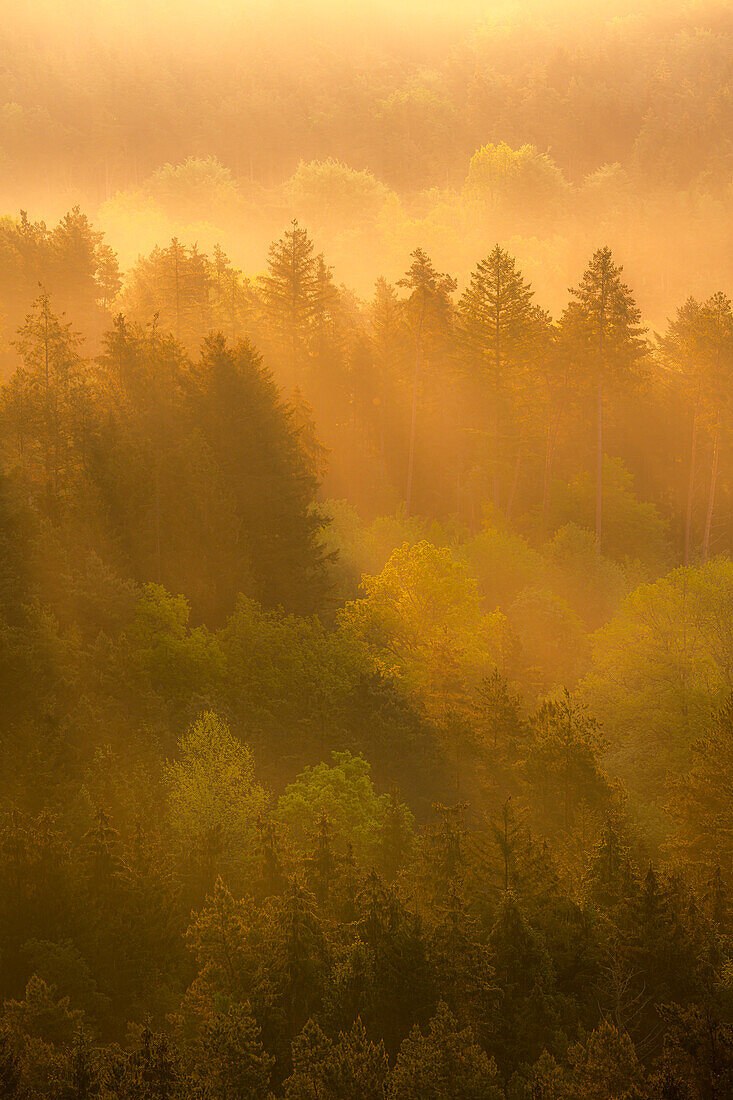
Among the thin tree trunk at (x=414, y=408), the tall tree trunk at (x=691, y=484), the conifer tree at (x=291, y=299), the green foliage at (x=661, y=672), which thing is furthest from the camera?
the conifer tree at (x=291, y=299)

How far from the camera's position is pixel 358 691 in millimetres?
38438

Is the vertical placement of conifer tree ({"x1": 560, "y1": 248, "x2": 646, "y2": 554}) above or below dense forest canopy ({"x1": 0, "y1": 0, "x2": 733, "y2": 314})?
below

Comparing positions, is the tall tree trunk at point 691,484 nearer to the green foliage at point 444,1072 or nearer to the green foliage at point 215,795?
the green foliage at point 215,795

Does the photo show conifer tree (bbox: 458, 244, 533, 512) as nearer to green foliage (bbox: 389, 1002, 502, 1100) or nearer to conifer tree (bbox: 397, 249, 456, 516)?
conifer tree (bbox: 397, 249, 456, 516)

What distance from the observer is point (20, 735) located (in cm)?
2688

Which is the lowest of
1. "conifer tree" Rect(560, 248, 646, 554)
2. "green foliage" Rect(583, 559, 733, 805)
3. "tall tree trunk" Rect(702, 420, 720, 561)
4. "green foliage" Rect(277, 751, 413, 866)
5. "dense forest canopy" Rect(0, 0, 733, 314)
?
"green foliage" Rect(277, 751, 413, 866)

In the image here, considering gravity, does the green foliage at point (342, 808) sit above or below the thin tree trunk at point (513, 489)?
below

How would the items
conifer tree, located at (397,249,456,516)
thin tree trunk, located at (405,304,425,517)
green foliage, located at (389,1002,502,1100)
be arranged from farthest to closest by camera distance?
conifer tree, located at (397,249,456,516) → thin tree trunk, located at (405,304,425,517) → green foliage, located at (389,1002,502,1100)

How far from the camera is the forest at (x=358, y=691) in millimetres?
18938

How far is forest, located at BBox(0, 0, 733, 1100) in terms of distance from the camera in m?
18.9

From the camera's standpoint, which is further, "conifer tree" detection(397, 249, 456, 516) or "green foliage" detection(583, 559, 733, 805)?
"conifer tree" detection(397, 249, 456, 516)

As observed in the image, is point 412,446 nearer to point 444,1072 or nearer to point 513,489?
point 513,489

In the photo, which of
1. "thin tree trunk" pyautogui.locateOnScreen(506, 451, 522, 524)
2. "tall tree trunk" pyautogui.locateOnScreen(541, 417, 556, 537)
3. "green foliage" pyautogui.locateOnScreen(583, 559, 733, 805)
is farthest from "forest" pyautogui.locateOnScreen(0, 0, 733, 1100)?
"thin tree trunk" pyautogui.locateOnScreen(506, 451, 522, 524)

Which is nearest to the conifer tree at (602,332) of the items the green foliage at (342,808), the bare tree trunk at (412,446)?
the bare tree trunk at (412,446)
